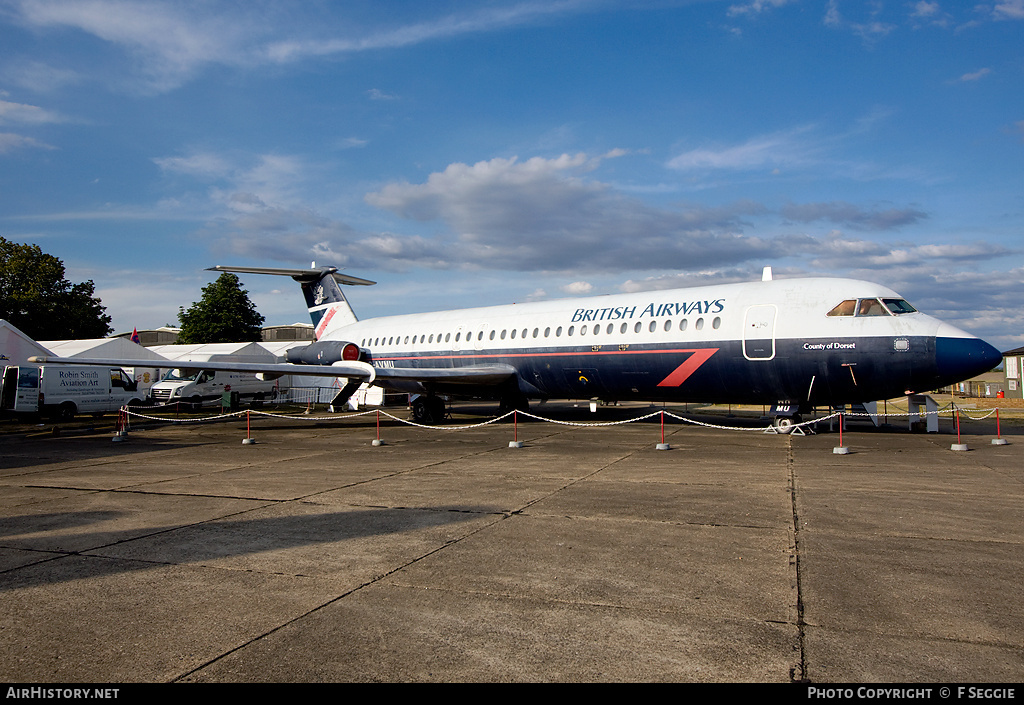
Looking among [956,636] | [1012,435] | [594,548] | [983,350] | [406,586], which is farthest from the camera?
[1012,435]

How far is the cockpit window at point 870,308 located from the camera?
1402 centimetres

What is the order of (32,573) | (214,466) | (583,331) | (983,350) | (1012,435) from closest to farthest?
1. (32,573)
2. (214,466)
3. (983,350)
4. (1012,435)
5. (583,331)

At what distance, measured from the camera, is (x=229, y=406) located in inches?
1252

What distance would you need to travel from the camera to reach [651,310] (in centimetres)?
1720

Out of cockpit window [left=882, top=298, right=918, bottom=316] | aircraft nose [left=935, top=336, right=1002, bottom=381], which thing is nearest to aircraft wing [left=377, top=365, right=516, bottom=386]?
cockpit window [left=882, top=298, right=918, bottom=316]

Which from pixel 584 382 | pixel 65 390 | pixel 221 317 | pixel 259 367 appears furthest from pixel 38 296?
pixel 584 382

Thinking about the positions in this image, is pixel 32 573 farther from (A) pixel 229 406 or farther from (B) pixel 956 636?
(A) pixel 229 406

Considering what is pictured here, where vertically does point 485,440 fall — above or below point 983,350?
below

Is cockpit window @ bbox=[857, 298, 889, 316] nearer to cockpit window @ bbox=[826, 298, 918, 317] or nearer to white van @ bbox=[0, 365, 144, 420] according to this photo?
cockpit window @ bbox=[826, 298, 918, 317]

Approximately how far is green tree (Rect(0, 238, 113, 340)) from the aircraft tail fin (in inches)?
1231

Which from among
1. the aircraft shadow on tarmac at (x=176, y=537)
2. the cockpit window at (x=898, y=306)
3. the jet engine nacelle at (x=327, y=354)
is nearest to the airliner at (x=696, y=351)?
the cockpit window at (x=898, y=306)

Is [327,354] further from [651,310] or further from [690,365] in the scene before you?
[690,365]

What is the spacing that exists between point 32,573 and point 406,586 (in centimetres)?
319
